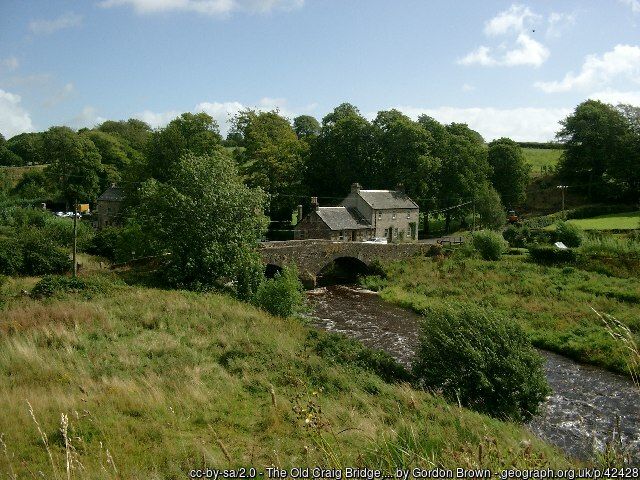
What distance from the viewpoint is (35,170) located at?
9225 centimetres

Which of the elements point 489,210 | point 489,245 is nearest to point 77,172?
point 489,210

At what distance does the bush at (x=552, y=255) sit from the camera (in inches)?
1720

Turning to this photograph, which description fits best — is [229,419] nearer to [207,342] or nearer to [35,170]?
[207,342]

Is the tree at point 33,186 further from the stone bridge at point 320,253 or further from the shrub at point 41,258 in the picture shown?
the stone bridge at point 320,253

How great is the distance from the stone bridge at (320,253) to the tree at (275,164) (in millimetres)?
16945

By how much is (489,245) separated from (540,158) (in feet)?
184

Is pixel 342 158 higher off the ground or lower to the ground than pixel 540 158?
lower

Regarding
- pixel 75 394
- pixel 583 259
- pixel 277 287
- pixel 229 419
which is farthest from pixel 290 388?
pixel 583 259

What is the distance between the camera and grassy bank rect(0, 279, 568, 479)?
30.8ft

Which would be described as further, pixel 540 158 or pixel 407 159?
pixel 540 158

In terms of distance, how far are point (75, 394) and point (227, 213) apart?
20.9 m

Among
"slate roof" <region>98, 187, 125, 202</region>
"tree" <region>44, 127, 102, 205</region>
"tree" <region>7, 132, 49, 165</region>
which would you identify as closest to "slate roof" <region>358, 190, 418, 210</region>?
"slate roof" <region>98, 187, 125, 202</region>

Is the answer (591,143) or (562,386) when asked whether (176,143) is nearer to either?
(562,386)

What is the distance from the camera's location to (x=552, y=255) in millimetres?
44094
